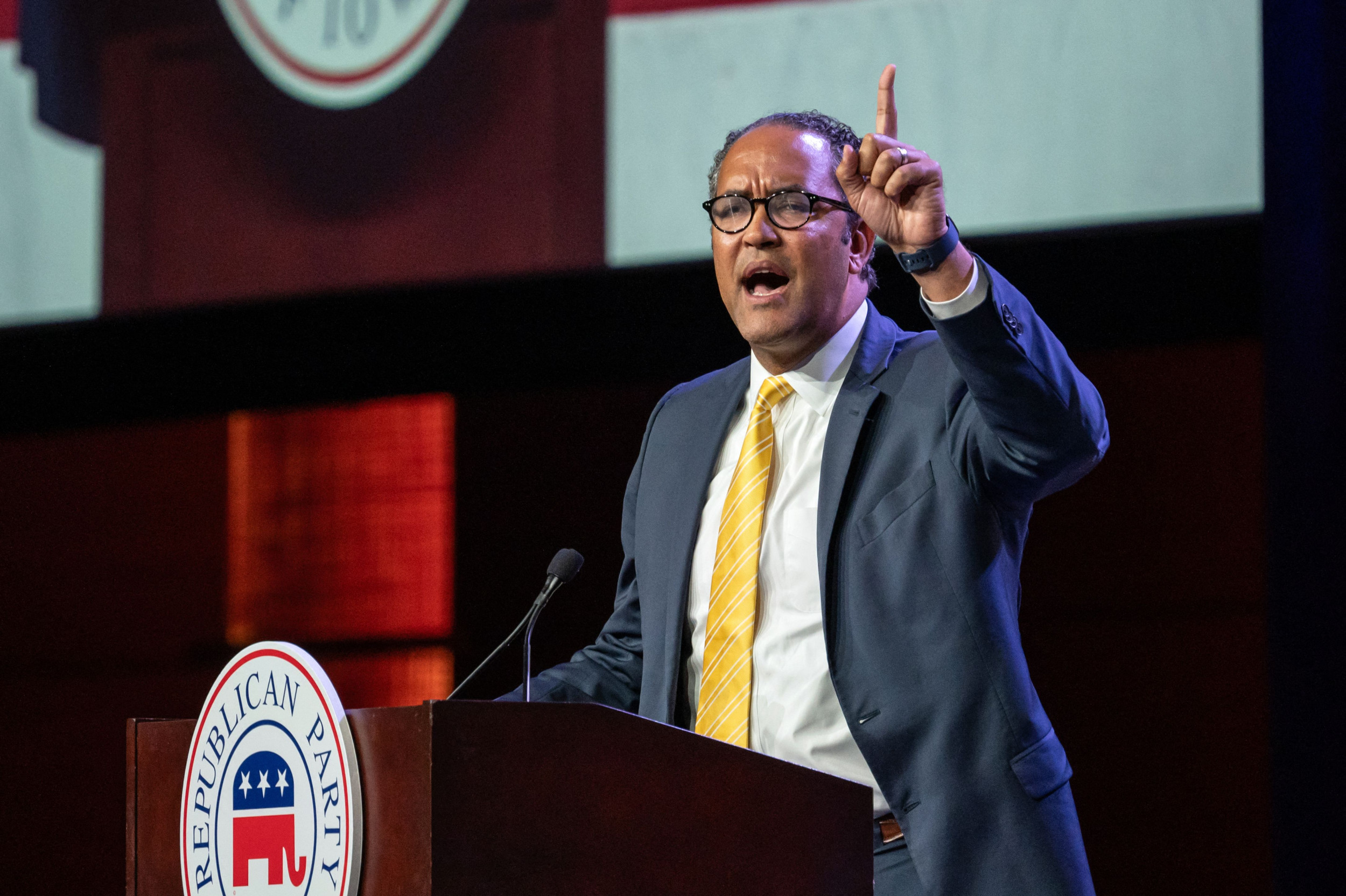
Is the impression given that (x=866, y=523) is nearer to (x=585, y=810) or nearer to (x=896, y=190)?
(x=896, y=190)

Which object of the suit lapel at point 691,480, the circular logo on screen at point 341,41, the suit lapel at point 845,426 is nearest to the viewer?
the suit lapel at point 845,426

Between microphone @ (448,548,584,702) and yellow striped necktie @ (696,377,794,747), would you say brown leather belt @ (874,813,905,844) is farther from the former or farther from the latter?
microphone @ (448,548,584,702)

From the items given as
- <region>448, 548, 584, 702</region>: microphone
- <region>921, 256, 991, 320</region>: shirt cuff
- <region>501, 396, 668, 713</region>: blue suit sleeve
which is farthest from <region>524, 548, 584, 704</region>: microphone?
<region>921, 256, 991, 320</region>: shirt cuff

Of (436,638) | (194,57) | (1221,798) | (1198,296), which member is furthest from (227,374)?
(1221,798)

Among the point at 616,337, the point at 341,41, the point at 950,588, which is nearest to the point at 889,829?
the point at 950,588

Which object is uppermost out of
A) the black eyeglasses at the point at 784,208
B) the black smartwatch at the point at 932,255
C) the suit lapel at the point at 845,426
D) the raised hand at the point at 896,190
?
the black eyeglasses at the point at 784,208

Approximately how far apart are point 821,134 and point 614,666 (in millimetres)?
766

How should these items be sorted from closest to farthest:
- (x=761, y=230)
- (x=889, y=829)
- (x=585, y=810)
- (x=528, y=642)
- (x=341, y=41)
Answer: (x=585, y=810) < (x=528, y=642) < (x=889, y=829) < (x=761, y=230) < (x=341, y=41)

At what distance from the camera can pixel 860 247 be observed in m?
2.03

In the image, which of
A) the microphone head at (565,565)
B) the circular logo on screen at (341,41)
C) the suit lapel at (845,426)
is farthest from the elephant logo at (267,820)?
the circular logo on screen at (341,41)

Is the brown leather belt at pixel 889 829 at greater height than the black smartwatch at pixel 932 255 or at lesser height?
lesser

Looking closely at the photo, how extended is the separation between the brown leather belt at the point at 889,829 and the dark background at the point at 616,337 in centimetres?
119

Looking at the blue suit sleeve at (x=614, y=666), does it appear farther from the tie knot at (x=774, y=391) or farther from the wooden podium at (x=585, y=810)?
the wooden podium at (x=585, y=810)

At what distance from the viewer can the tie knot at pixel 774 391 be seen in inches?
76.4
